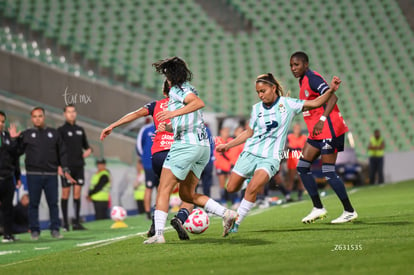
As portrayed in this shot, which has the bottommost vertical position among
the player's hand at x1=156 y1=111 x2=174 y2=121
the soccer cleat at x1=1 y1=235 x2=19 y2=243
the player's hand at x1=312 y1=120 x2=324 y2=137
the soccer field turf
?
the soccer field turf

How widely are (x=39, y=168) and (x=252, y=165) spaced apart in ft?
14.8

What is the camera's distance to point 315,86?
9.34m

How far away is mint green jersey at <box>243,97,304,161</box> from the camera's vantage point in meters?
8.62

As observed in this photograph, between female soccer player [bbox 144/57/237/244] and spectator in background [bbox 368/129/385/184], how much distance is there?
18.0m

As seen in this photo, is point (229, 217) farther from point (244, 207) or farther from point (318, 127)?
point (318, 127)

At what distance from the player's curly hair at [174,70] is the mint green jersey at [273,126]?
1170mm

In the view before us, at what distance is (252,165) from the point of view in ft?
28.6

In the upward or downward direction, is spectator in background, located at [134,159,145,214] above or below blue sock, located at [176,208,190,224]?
above

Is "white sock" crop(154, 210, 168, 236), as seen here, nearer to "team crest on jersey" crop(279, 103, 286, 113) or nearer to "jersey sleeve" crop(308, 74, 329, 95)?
"team crest on jersey" crop(279, 103, 286, 113)

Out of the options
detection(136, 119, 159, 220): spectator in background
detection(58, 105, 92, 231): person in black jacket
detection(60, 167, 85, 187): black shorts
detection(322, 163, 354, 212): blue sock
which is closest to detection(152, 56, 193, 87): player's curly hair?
detection(322, 163, 354, 212): blue sock

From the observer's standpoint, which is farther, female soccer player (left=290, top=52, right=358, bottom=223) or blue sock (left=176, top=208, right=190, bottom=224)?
female soccer player (left=290, top=52, right=358, bottom=223)

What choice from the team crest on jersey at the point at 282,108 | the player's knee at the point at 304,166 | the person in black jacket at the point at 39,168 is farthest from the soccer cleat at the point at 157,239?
the person in black jacket at the point at 39,168

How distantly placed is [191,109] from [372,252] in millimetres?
2205

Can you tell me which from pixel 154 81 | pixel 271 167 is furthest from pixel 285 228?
pixel 154 81
